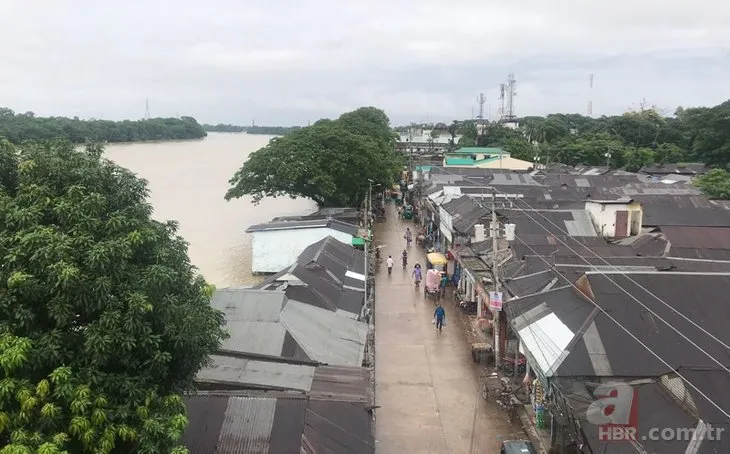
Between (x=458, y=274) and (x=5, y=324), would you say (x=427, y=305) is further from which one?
(x=5, y=324)

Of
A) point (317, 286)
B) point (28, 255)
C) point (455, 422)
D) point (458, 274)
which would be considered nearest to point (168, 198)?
point (458, 274)

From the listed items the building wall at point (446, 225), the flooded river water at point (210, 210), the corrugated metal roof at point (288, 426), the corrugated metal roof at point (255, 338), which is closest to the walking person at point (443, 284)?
the building wall at point (446, 225)

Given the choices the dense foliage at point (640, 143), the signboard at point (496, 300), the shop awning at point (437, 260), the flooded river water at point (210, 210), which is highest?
the dense foliage at point (640, 143)

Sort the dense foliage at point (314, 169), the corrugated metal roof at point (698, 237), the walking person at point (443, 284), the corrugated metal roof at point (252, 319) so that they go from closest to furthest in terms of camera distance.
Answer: the corrugated metal roof at point (252, 319)
the corrugated metal roof at point (698, 237)
the walking person at point (443, 284)
the dense foliage at point (314, 169)

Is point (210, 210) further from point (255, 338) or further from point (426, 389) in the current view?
point (255, 338)

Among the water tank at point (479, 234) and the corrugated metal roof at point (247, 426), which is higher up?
the water tank at point (479, 234)

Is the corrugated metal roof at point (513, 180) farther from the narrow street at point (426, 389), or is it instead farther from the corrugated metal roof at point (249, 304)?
the corrugated metal roof at point (249, 304)
